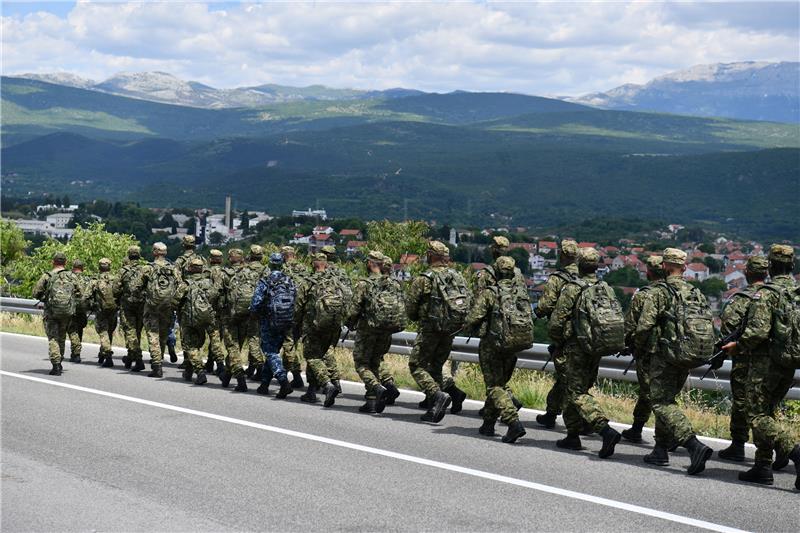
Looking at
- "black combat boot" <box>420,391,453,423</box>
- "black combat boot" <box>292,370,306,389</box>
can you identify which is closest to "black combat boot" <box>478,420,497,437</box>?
"black combat boot" <box>420,391,453,423</box>

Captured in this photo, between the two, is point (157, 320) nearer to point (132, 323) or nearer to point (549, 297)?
point (132, 323)

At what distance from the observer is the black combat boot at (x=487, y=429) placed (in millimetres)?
10820

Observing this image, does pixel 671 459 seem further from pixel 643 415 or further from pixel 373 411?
pixel 373 411

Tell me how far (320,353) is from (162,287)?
3877 millimetres

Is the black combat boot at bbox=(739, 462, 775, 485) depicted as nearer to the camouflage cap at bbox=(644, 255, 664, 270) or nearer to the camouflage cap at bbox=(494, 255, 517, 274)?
the camouflage cap at bbox=(644, 255, 664, 270)

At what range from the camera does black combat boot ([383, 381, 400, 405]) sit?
1259 centimetres

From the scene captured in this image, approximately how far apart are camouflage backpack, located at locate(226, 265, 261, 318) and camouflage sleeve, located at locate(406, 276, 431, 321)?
3.34m

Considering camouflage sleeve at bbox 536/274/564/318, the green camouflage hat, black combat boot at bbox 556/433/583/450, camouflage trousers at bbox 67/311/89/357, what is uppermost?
the green camouflage hat

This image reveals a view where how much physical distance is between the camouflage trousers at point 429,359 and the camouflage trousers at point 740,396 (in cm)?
339

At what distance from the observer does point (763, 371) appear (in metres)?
9.23

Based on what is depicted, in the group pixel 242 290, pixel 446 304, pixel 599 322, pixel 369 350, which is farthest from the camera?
pixel 242 290

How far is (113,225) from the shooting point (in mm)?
120938

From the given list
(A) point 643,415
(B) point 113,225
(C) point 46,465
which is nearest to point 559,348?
(A) point 643,415

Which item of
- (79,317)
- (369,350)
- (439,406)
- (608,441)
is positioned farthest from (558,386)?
(79,317)
